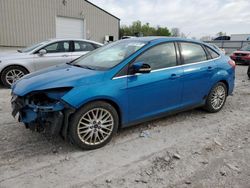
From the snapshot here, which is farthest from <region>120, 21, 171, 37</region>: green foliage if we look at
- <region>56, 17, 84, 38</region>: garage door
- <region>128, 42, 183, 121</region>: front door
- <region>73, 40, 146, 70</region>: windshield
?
<region>128, 42, 183, 121</region>: front door

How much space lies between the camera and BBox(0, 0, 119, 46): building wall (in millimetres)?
16141

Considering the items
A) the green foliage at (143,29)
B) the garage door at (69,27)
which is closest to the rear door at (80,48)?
the garage door at (69,27)

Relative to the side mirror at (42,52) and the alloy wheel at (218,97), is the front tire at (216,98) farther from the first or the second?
the side mirror at (42,52)

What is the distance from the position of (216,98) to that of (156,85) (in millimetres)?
1843

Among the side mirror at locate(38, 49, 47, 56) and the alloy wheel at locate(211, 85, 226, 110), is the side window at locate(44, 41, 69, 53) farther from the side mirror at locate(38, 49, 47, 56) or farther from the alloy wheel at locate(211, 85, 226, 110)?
the alloy wheel at locate(211, 85, 226, 110)

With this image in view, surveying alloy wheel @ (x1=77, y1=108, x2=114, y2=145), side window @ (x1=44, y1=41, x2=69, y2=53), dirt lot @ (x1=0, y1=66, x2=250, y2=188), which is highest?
side window @ (x1=44, y1=41, x2=69, y2=53)

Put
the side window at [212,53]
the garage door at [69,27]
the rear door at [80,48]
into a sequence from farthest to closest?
the garage door at [69,27]
the rear door at [80,48]
the side window at [212,53]

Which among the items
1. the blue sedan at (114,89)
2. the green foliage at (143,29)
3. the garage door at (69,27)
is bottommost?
the blue sedan at (114,89)

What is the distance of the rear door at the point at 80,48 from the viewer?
25.1 ft

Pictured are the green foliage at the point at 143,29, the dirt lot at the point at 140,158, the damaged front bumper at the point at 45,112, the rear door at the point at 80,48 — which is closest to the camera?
the dirt lot at the point at 140,158

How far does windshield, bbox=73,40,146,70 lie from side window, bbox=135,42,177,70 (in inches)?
7.2

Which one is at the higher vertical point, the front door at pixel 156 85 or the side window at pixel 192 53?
the side window at pixel 192 53

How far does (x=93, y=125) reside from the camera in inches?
128

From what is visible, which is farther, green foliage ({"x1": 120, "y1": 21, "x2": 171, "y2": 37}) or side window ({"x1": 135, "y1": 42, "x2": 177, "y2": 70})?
green foliage ({"x1": 120, "y1": 21, "x2": 171, "y2": 37})
